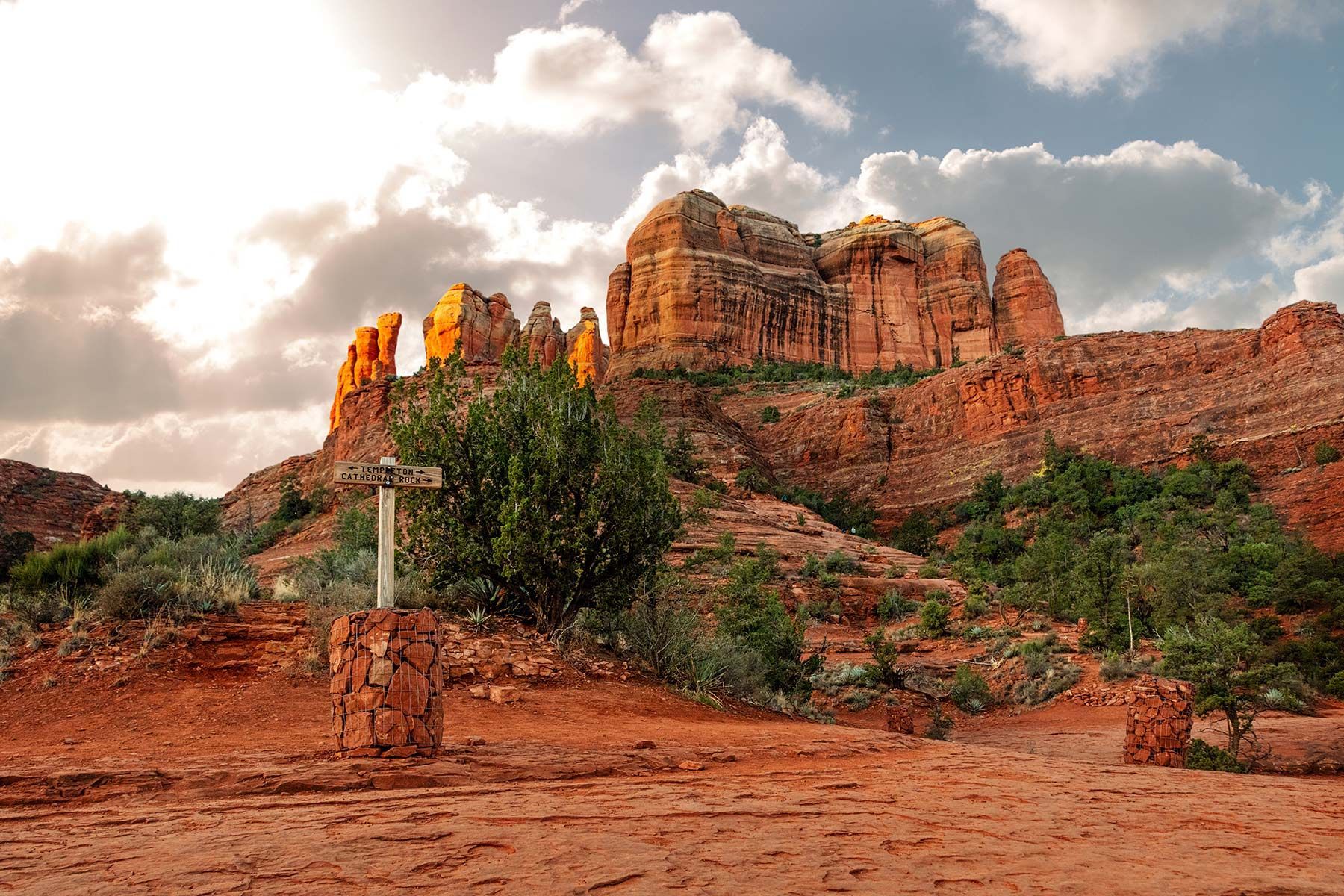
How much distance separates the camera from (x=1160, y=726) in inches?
403

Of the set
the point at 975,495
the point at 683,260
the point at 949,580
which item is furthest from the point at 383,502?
the point at 683,260

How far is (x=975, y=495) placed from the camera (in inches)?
2158

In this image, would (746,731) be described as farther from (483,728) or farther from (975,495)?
(975,495)

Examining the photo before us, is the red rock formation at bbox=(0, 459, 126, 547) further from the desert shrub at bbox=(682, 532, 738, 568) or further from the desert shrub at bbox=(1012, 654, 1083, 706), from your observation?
the desert shrub at bbox=(1012, 654, 1083, 706)

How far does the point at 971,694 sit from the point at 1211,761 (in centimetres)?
1018

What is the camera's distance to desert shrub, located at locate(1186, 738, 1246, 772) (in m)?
10.4

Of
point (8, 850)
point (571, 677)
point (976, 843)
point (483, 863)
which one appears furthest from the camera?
point (571, 677)

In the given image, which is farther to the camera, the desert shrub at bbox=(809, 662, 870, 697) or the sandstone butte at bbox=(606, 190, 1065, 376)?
the sandstone butte at bbox=(606, 190, 1065, 376)

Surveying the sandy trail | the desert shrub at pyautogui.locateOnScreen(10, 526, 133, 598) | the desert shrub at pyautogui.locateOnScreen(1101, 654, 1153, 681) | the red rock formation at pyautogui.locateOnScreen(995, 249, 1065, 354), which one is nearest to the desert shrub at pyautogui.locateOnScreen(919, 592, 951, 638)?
the desert shrub at pyautogui.locateOnScreen(1101, 654, 1153, 681)

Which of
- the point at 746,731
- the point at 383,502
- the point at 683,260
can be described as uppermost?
the point at 683,260

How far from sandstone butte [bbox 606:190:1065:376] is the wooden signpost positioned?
82.1 meters

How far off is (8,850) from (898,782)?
520 centimetres

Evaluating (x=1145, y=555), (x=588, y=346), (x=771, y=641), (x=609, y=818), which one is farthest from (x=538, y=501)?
(x=588, y=346)

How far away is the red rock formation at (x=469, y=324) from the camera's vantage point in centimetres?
8262
